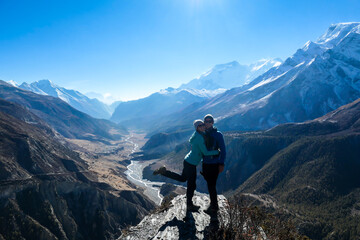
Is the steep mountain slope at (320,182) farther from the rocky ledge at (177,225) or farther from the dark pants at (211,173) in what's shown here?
the dark pants at (211,173)

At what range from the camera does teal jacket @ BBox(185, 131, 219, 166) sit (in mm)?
8094

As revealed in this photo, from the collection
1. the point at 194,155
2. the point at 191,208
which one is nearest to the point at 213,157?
the point at 194,155

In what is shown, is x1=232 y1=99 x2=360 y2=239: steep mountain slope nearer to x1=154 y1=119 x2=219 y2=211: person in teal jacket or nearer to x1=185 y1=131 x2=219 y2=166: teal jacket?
x1=154 y1=119 x2=219 y2=211: person in teal jacket

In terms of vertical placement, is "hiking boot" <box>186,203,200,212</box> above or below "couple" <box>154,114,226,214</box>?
below

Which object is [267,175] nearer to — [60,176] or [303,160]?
[303,160]

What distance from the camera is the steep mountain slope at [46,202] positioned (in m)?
32.5

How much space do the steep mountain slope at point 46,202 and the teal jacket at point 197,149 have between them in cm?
3225

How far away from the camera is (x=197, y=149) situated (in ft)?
28.1

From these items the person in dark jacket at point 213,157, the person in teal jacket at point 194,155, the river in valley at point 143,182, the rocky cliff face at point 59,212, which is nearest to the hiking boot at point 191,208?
the person in teal jacket at point 194,155

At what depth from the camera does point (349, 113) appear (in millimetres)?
127438

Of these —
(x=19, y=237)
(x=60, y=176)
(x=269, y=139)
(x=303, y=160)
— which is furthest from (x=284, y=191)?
(x=19, y=237)

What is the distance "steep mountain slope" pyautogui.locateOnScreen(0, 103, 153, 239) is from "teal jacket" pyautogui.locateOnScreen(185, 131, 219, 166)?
32253 millimetres

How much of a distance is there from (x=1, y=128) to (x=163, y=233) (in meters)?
64.9

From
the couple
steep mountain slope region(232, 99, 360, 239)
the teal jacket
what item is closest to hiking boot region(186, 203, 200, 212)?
the couple
